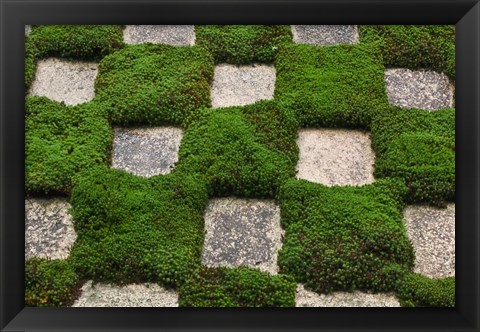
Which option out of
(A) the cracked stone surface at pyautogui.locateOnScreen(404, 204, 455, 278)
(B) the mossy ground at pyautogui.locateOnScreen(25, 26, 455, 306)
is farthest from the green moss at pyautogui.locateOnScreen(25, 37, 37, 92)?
(A) the cracked stone surface at pyautogui.locateOnScreen(404, 204, 455, 278)

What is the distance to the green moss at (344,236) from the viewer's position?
5.46 metres

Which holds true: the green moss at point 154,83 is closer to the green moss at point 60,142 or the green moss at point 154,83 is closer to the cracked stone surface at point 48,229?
the green moss at point 60,142

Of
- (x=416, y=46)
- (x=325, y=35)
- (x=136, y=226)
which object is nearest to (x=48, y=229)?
(x=136, y=226)

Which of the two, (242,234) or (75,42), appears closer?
(242,234)

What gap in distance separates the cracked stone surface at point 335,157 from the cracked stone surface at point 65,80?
7.78ft

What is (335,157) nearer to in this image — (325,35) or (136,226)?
(325,35)

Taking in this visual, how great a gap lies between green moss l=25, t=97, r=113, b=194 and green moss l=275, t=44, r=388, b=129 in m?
1.90

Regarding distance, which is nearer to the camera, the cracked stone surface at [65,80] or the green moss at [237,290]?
the green moss at [237,290]

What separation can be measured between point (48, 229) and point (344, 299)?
2.63 meters

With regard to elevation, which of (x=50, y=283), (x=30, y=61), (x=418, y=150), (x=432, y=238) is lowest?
(x=50, y=283)

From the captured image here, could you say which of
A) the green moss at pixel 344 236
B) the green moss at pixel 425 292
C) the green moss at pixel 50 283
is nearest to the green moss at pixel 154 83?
the green moss at pixel 344 236
